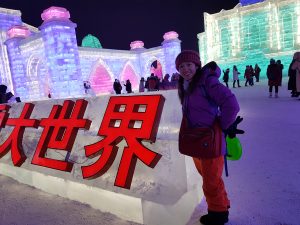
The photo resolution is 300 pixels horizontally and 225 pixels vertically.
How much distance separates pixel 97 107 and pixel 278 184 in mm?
2282

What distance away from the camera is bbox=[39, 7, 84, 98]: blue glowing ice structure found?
17828 mm

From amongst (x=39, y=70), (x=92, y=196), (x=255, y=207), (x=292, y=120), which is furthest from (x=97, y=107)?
(x=39, y=70)

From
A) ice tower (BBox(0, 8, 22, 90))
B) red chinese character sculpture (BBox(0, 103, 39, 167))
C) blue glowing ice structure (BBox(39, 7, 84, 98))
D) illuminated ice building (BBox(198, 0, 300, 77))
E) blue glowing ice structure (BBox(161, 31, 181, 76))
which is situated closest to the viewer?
red chinese character sculpture (BBox(0, 103, 39, 167))

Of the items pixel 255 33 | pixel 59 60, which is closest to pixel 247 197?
pixel 59 60

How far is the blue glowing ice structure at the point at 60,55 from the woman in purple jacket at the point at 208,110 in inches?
671

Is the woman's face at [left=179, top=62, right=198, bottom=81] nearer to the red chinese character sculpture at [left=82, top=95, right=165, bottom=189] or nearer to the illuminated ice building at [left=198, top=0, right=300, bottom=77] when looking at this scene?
the red chinese character sculpture at [left=82, top=95, right=165, bottom=189]

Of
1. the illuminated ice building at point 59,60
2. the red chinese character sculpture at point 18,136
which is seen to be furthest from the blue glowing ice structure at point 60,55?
the red chinese character sculpture at point 18,136

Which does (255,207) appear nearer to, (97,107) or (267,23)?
(97,107)

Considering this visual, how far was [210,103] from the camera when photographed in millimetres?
2018

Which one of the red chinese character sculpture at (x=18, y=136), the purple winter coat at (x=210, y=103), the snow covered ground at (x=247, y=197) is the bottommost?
the snow covered ground at (x=247, y=197)

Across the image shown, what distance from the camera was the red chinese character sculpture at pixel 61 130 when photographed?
325cm

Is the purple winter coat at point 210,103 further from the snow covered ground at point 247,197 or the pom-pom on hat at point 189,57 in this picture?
the snow covered ground at point 247,197

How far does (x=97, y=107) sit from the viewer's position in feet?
10.7

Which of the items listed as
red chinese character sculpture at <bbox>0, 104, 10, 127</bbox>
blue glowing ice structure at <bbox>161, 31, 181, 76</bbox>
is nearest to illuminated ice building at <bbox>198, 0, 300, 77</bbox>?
blue glowing ice structure at <bbox>161, 31, 181, 76</bbox>
